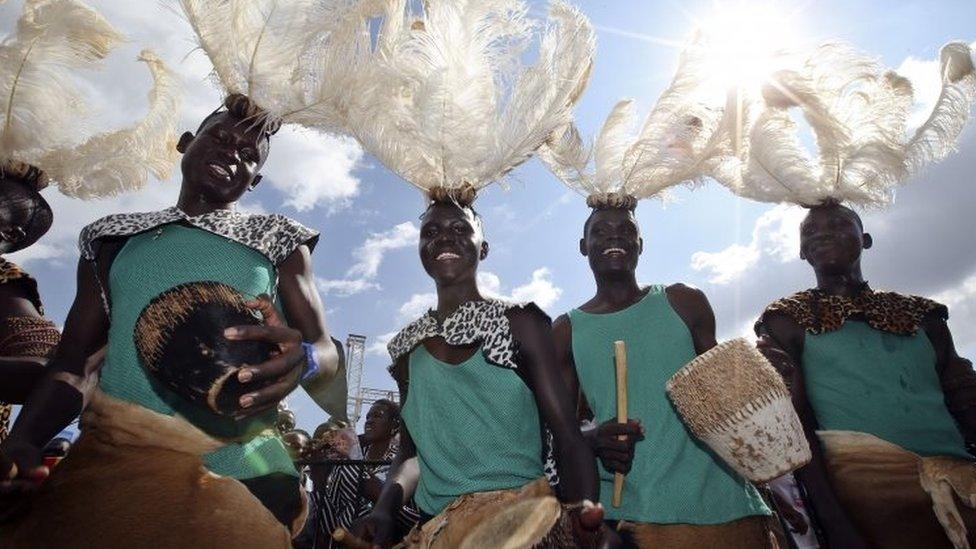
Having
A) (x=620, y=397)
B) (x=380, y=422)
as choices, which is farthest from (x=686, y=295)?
(x=380, y=422)

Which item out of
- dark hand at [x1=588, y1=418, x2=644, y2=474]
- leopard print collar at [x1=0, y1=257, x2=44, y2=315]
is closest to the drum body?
dark hand at [x1=588, y1=418, x2=644, y2=474]

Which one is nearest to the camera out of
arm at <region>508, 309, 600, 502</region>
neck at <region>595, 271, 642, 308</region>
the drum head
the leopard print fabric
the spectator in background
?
the drum head

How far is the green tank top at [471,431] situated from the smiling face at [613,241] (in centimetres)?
108

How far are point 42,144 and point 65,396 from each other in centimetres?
154

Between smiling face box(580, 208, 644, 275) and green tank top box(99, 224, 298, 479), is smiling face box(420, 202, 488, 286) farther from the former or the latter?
green tank top box(99, 224, 298, 479)

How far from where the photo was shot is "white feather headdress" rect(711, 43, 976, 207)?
4.10 metres

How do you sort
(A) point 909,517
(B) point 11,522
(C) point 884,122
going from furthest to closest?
(C) point 884,122, (A) point 909,517, (B) point 11,522

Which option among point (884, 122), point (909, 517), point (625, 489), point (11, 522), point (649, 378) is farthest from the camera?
point (884, 122)

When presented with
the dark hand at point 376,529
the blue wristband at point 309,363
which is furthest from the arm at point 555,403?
the blue wristband at point 309,363

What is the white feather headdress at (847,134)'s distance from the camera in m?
4.10

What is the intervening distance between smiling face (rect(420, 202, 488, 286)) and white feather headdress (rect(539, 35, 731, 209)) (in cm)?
92

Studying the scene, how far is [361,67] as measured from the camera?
8.93 feet

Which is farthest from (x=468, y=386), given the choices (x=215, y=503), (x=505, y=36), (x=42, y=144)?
(x=42, y=144)

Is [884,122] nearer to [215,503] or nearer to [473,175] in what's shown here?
[473,175]
